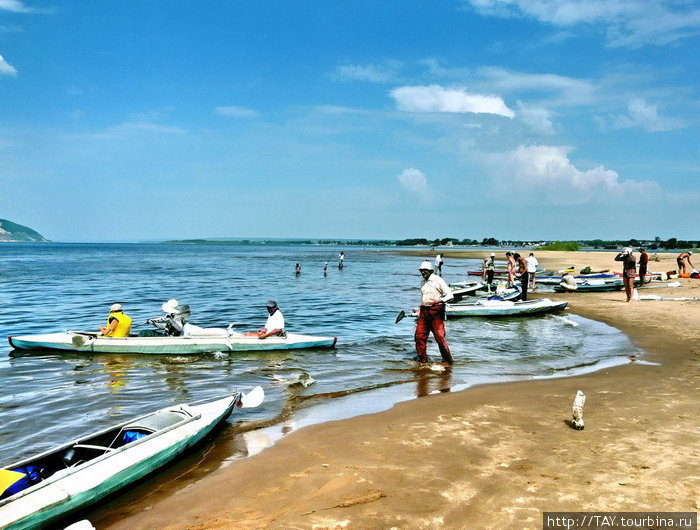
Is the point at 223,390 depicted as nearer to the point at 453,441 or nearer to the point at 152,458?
the point at 152,458

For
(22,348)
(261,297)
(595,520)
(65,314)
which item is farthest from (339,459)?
(261,297)

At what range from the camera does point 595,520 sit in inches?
194

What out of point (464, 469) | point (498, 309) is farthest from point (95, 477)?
point (498, 309)

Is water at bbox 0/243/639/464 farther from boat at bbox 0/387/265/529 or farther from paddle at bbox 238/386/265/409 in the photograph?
boat at bbox 0/387/265/529

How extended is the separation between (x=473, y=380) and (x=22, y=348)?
14.0 metres

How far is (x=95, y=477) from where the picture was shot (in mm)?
5680

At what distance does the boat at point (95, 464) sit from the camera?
5.12 metres

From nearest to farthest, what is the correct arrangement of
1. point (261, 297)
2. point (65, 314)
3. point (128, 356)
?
point (128, 356), point (65, 314), point (261, 297)

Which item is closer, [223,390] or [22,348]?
[223,390]

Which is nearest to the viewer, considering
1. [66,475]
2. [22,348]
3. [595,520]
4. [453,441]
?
[595,520]

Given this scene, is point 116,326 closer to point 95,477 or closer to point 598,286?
point 95,477

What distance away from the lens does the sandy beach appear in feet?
17.1

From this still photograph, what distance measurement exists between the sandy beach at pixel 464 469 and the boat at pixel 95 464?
43 centimetres

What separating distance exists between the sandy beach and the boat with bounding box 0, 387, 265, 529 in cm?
43
